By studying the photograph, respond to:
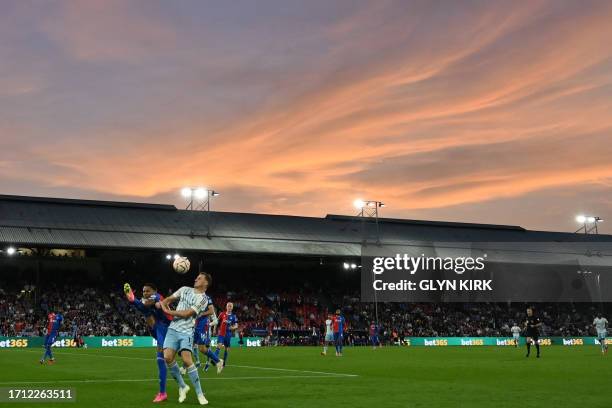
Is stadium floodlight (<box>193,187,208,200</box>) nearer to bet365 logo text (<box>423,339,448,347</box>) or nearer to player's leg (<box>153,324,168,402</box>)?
bet365 logo text (<box>423,339,448,347</box>)

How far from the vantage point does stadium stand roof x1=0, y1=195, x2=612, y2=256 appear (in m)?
61.2

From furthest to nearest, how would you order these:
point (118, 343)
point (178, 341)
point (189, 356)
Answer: point (118, 343), point (178, 341), point (189, 356)

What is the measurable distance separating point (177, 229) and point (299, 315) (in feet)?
47.0

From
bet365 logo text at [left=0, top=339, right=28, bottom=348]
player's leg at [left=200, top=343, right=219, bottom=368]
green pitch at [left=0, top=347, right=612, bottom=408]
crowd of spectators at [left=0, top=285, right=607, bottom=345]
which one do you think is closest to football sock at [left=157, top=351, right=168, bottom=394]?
green pitch at [left=0, top=347, right=612, bottom=408]

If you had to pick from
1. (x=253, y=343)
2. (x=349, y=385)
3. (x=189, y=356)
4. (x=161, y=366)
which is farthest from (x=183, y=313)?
(x=253, y=343)

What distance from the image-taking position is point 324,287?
77.6 m

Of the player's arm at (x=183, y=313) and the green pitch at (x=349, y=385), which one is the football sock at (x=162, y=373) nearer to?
the green pitch at (x=349, y=385)

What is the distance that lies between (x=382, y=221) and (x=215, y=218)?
65.0 feet

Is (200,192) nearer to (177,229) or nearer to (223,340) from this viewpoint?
(177,229)

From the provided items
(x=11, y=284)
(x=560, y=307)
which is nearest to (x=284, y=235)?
Result: (x=11, y=284)

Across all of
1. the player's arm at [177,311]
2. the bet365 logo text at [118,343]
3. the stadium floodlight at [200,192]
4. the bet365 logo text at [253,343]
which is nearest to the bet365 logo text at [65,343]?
the bet365 logo text at [118,343]

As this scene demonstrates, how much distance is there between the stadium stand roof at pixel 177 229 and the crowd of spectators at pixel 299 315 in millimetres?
6043

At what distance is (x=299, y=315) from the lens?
70.5 m

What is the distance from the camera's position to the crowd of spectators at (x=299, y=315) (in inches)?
2355
